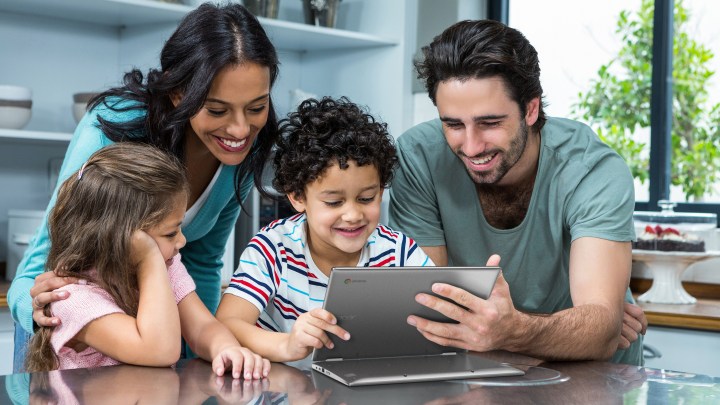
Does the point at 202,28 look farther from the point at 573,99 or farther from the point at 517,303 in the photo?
the point at 573,99

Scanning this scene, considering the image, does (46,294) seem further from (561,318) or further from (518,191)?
(518,191)

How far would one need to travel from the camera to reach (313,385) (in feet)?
4.14

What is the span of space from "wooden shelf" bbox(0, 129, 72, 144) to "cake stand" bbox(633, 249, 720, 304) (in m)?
2.00

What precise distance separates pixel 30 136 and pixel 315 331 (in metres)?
1.83

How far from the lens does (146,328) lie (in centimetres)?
142

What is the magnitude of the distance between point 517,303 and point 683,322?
38.8 inches

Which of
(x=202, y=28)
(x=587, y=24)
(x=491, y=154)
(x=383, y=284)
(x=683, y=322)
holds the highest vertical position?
(x=587, y=24)

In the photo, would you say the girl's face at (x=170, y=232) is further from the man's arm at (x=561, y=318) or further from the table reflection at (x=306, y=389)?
the man's arm at (x=561, y=318)

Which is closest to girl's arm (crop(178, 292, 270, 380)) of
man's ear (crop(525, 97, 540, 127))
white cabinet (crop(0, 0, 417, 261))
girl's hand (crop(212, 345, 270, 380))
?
girl's hand (crop(212, 345, 270, 380))

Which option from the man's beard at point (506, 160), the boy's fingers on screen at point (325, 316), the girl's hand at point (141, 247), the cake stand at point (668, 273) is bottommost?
the cake stand at point (668, 273)

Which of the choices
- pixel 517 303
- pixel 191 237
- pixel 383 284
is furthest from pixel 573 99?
pixel 383 284

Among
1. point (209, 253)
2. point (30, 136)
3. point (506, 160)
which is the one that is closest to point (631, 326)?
point (506, 160)

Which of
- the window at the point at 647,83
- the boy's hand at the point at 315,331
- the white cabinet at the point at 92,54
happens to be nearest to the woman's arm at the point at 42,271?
the boy's hand at the point at 315,331

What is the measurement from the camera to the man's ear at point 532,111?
200 cm
